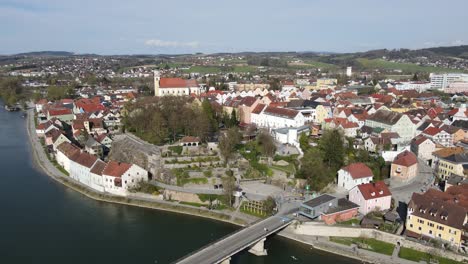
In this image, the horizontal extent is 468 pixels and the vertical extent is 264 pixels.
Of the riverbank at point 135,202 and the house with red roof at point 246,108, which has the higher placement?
the house with red roof at point 246,108

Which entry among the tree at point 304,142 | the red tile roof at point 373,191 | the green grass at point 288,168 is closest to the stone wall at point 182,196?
the green grass at point 288,168

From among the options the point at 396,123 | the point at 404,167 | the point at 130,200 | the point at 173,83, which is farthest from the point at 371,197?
the point at 173,83

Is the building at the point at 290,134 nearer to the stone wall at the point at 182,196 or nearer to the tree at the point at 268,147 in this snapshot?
the tree at the point at 268,147

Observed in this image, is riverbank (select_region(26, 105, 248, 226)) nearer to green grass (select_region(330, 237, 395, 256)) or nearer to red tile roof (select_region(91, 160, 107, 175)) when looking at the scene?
red tile roof (select_region(91, 160, 107, 175))

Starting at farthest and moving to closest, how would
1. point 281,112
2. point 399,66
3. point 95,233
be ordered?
point 399,66 → point 281,112 → point 95,233

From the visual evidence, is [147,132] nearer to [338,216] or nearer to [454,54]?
[338,216]

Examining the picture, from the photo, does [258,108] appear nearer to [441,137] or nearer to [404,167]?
[404,167]

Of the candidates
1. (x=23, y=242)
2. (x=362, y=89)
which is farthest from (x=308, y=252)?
(x=362, y=89)
